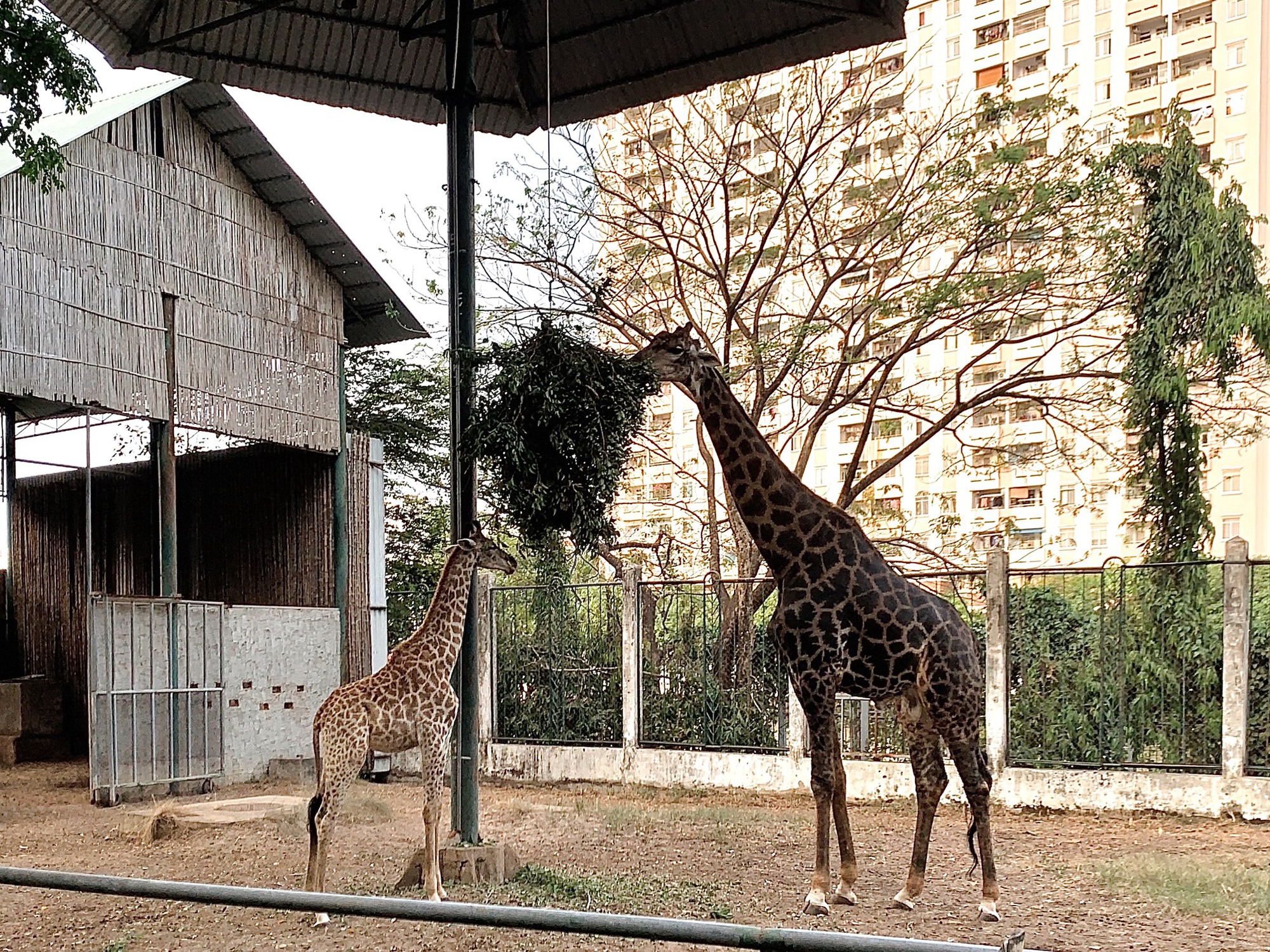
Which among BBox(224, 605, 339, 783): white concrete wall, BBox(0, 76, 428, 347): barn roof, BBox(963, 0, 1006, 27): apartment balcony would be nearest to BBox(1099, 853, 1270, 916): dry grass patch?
BBox(224, 605, 339, 783): white concrete wall

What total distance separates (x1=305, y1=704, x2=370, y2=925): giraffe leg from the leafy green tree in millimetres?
5315

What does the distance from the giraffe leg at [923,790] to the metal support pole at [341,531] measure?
914 centimetres

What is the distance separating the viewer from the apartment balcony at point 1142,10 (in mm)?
29031

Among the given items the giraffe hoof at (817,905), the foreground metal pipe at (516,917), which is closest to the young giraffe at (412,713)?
the giraffe hoof at (817,905)

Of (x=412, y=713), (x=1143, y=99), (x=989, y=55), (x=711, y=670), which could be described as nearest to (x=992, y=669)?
(x=711, y=670)

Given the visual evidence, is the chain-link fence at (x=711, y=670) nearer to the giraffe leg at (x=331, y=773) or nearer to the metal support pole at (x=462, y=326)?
the metal support pole at (x=462, y=326)

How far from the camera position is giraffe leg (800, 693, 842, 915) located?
648 cm

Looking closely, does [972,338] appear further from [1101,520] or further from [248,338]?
[1101,520]

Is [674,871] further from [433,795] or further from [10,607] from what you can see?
[10,607]

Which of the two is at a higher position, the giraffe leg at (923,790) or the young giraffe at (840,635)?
the young giraffe at (840,635)

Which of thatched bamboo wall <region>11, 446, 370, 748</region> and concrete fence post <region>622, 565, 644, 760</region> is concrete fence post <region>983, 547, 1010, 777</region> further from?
thatched bamboo wall <region>11, 446, 370, 748</region>

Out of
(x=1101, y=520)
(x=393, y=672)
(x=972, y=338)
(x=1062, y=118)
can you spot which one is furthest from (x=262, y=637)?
(x=1101, y=520)

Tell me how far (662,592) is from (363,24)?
22.5 feet

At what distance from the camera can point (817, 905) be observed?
6.44 meters
